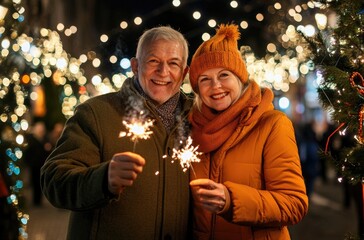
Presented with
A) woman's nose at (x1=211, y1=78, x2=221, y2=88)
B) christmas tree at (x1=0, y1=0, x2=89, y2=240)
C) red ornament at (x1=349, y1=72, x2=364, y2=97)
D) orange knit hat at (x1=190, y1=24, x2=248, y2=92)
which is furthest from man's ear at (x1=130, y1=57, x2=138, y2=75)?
christmas tree at (x1=0, y1=0, x2=89, y2=240)

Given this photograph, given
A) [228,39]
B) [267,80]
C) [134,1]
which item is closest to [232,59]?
[228,39]

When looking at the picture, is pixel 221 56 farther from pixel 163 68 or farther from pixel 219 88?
pixel 163 68

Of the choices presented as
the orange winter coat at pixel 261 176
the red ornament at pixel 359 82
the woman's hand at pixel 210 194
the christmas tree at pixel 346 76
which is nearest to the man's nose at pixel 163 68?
the orange winter coat at pixel 261 176

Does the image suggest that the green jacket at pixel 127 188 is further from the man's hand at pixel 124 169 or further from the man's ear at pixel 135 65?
the man's hand at pixel 124 169

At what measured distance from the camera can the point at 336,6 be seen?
15.0 ft

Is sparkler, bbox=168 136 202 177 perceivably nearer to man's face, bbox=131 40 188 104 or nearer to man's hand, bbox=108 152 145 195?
man's face, bbox=131 40 188 104

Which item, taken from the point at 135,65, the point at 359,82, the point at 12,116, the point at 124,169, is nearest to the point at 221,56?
the point at 135,65

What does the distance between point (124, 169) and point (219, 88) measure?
4.09ft

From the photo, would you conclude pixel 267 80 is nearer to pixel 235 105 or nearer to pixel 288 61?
A: pixel 288 61

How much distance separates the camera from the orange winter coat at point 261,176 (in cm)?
397

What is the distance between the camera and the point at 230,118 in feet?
14.1

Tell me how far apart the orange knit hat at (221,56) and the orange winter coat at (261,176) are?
1.29 feet

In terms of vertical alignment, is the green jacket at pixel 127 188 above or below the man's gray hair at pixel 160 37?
below

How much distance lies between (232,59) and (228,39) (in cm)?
23
